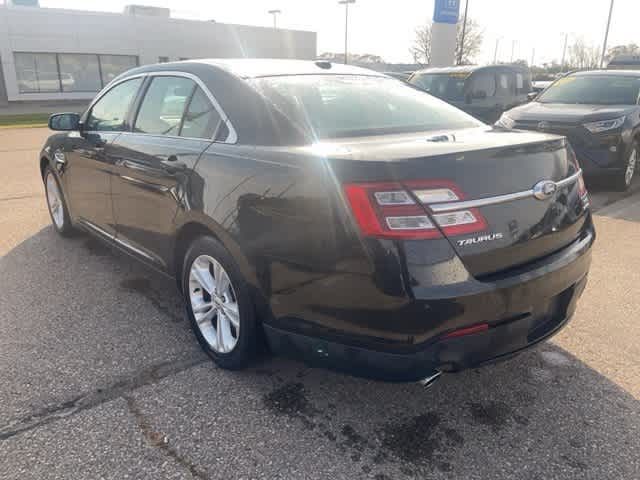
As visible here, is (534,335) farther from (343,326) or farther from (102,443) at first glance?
(102,443)

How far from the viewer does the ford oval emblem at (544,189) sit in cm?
231

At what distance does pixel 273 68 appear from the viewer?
316 cm

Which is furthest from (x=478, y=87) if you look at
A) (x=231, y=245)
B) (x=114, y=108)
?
(x=231, y=245)

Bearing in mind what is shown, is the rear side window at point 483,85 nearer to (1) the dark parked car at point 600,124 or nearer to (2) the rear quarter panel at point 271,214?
(1) the dark parked car at point 600,124

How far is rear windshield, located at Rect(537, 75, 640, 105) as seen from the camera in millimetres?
7754

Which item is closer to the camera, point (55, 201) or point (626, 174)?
point (55, 201)

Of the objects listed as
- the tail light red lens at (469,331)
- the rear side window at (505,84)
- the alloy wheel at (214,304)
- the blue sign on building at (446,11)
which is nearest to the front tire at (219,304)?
the alloy wheel at (214,304)

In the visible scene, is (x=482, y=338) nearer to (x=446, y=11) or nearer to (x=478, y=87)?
(x=478, y=87)

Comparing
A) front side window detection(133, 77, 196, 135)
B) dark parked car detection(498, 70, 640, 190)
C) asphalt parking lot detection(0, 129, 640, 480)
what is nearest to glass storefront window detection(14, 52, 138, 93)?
dark parked car detection(498, 70, 640, 190)

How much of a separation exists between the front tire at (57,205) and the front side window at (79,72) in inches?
1108

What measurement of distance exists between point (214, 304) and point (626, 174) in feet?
20.9

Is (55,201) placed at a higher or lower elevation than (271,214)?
lower

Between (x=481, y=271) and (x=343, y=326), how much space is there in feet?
1.94

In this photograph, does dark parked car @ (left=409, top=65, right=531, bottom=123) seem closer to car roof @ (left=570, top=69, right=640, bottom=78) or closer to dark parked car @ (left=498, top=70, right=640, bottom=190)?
car roof @ (left=570, top=69, right=640, bottom=78)
